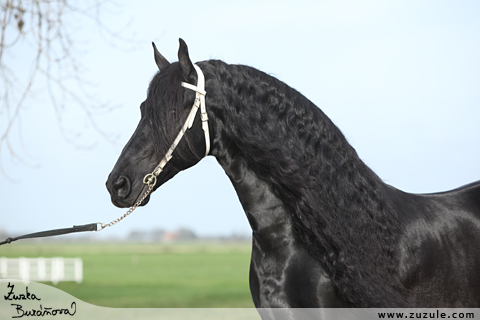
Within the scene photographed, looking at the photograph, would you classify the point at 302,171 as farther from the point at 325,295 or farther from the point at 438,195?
the point at 438,195

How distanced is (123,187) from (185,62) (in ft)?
2.87

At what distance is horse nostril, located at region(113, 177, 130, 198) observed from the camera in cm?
290

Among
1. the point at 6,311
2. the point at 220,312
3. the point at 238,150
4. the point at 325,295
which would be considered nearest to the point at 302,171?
the point at 238,150

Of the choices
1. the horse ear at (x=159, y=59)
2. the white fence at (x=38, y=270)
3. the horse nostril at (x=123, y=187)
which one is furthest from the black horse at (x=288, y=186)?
the white fence at (x=38, y=270)

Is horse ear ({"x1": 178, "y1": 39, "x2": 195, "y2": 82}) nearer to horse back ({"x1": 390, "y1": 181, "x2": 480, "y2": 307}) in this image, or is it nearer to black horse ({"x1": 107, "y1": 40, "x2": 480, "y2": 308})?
black horse ({"x1": 107, "y1": 40, "x2": 480, "y2": 308})

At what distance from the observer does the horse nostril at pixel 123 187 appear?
290 cm

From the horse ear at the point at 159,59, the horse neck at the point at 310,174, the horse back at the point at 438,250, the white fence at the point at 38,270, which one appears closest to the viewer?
the horse neck at the point at 310,174

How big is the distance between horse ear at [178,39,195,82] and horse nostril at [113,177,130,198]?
0.75 m

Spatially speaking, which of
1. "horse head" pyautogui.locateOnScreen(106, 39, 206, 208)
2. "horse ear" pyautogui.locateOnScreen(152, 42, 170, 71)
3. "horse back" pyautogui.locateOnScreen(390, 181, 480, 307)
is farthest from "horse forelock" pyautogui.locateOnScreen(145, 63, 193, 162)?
"horse back" pyautogui.locateOnScreen(390, 181, 480, 307)

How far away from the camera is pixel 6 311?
1220 cm

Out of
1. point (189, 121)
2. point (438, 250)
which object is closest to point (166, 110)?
point (189, 121)

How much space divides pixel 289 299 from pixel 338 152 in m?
0.96

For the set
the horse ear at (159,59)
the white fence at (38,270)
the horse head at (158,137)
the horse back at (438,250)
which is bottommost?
the white fence at (38,270)

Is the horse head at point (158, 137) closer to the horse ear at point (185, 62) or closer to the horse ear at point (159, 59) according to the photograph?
the horse ear at point (185, 62)
